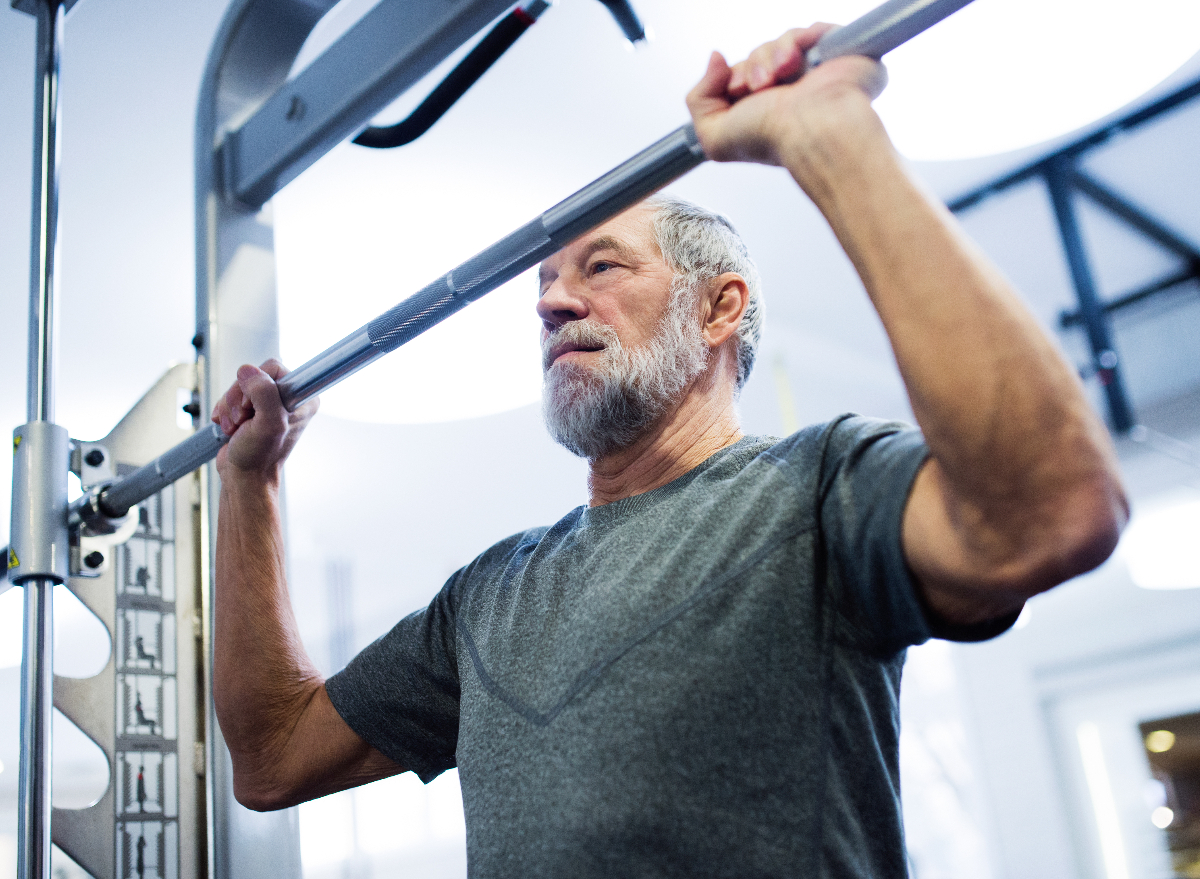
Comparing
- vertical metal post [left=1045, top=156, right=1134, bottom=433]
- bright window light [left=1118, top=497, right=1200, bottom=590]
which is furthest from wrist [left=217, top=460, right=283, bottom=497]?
bright window light [left=1118, top=497, right=1200, bottom=590]

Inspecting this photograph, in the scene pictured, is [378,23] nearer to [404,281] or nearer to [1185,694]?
[404,281]

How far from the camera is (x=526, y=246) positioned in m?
0.73

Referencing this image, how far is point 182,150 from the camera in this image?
1966 mm

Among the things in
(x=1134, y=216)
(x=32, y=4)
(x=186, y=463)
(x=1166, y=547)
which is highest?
(x=1134, y=216)

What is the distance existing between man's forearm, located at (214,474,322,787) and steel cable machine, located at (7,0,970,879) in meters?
0.07

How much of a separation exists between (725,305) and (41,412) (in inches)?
27.5

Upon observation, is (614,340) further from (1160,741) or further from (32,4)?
(1160,741)

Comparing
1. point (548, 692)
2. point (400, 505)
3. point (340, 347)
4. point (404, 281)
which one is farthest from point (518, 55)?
point (400, 505)

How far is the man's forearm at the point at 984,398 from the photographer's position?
551mm

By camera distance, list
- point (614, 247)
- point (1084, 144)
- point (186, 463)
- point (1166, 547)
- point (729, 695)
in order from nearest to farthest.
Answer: point (729, 695) → point (186, 463) → point (614, 247) → point (1084, 144) → point (1166, 547)

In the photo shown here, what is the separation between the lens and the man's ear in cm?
110

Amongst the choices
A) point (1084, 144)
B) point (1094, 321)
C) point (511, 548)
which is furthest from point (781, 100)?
point (1084, 144)

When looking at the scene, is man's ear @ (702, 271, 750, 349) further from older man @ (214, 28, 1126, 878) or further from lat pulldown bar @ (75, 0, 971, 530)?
lat pulldown bar @ (75, 0, 971, 530)

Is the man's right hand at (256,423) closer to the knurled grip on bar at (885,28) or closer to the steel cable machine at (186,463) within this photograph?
the steel cable machine at (186,463)
